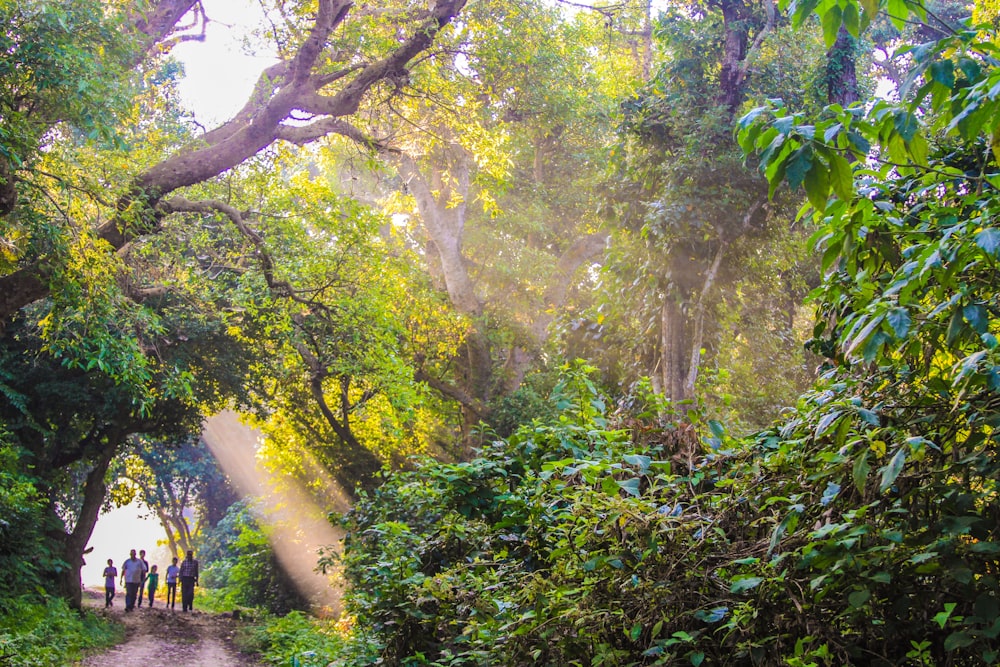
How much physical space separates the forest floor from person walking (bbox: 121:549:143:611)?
0.92 feet

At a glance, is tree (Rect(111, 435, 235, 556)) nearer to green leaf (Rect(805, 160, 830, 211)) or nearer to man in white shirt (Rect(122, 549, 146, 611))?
man in white shirt (Rect(122, 549, 146, 611))

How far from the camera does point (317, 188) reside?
42.1 ft

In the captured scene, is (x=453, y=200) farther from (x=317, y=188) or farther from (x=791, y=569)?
A: (x=791, y=569)

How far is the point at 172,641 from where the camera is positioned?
14383mm

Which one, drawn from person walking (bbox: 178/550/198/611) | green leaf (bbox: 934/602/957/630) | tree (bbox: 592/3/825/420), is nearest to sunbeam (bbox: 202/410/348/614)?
person walking (bbox: 178/550/198/611)

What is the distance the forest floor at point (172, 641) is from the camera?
1199 cm

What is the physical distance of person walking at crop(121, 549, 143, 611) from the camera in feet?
60.4

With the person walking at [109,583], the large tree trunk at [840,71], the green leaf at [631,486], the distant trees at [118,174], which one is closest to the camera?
the green leaf at [631,486]

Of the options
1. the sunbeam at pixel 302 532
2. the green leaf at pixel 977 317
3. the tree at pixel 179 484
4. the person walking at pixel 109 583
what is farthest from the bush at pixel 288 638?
the tree at pixel 179 484

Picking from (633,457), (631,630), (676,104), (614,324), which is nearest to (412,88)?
(676,104)

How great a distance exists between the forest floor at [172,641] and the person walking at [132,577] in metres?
0.28

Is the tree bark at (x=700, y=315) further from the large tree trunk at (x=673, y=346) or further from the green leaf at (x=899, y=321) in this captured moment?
the green leaf at (x=899, y=321)

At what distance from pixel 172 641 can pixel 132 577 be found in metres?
4.83

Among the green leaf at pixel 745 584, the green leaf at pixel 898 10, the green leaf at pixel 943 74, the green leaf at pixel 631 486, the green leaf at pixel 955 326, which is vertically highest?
the green leaf at pixel 898 10
